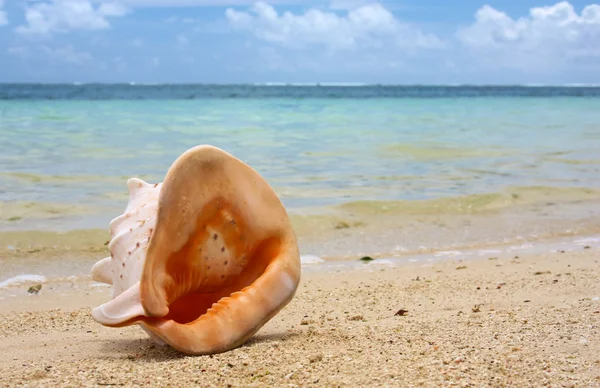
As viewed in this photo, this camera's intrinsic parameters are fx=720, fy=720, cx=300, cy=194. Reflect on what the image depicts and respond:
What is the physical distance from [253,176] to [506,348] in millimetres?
1276

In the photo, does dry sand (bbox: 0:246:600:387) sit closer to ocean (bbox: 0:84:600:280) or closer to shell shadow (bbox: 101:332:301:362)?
shell shadow (bbox: 101:332:301:362)

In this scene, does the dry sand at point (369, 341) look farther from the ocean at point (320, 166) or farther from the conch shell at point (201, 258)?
the ocean at point (320, 166)

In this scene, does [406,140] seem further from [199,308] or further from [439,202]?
[199,308]

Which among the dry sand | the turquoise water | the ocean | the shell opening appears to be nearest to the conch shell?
the shell opening

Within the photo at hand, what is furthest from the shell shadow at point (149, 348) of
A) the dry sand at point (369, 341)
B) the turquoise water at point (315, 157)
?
the turquoise water at point (315, 157)

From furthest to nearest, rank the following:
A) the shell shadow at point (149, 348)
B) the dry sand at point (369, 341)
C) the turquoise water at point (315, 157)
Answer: the turquoise water at point (315, 157), the shell shadow at point (149, 348), the dry sand at point (369, 341)

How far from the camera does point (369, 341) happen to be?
9.81 ft

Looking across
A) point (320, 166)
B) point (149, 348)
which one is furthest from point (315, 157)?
point (149, 348)

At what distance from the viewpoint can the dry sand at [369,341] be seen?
2.53m

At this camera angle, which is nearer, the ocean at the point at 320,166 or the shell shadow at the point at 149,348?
the shell shadow at the point at 149,348

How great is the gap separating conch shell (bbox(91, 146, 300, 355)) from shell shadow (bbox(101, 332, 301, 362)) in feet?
0.25

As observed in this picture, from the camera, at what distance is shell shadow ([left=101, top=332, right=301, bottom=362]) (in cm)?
291

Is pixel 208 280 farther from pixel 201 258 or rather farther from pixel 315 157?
pixel 315 157

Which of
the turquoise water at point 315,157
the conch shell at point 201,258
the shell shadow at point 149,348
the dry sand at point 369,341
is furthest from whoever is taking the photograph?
the turquoise water at point 315,157
